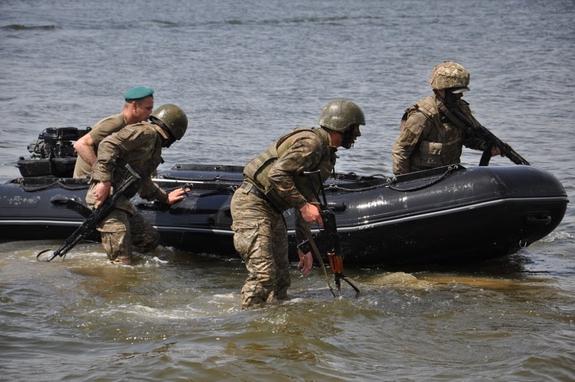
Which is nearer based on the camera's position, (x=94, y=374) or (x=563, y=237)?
(x=94, y=374)

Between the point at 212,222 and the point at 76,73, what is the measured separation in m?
14.0

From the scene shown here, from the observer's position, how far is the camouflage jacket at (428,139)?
9.45 m

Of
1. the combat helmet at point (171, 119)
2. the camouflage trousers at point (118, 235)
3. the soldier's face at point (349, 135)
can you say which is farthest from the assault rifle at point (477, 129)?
the camouflage trousers at point (118, 235)

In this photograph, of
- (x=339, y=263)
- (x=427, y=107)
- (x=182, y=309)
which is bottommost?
(x=182, y=309)

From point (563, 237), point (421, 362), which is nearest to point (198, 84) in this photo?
point (563, 237)

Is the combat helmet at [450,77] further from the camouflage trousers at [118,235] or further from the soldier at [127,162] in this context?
the camouflage trousers at [118,235]

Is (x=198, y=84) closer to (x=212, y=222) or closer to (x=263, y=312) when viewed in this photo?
(x=212, y=222)

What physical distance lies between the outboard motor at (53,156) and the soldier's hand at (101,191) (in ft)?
6.01

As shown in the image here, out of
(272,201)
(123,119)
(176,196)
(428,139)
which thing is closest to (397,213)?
(428,139)

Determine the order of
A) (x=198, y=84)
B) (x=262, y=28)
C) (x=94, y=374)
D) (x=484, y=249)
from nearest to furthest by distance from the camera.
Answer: (x=94, y=374) < (x=484, y=249) < (x=198, y=84) < (x=262, y=28)

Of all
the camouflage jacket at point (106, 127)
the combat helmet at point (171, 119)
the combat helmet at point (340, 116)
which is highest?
the combat helmet at point (340, 116)

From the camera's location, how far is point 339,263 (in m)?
7.91

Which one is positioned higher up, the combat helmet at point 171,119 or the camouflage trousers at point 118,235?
the combat helmet at point 171,119

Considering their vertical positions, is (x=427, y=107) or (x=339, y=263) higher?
(x=427, y=107)
